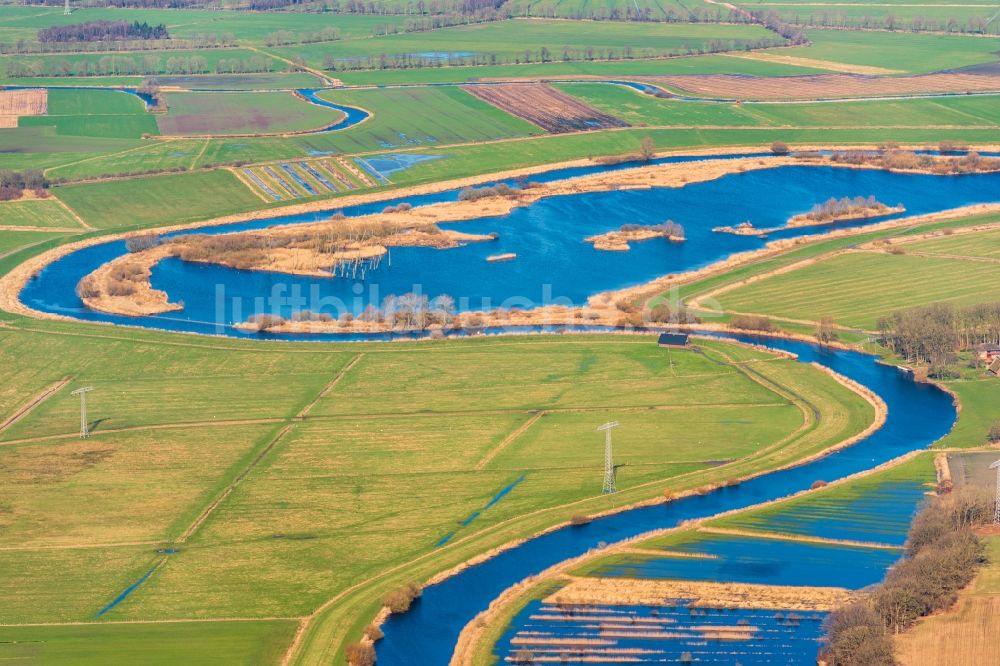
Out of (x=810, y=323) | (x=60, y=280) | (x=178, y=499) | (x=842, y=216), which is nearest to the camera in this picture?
(x=178, y=499)

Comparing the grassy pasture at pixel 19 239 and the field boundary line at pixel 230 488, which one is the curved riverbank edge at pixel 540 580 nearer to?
the field boundary line at pixel 230 488

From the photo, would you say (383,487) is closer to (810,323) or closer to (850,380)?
(850,380)

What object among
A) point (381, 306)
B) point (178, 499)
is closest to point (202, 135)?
point (381, 306)

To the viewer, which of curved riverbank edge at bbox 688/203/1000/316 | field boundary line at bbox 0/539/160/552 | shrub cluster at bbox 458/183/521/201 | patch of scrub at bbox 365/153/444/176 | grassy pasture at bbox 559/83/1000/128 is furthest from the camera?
grassy pasture at bbox 559/83/1000/128

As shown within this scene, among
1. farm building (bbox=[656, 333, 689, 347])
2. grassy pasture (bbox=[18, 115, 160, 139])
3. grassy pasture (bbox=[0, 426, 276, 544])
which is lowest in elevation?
grassy pasture (bbox=[0, 426, 276, 544])

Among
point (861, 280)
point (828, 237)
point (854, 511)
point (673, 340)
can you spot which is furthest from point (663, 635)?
point (828, 237)

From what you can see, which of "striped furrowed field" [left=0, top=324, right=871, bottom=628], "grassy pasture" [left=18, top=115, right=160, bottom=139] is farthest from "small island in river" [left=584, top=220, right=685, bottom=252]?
"grassy pasture" [left=18, top=115, right=160, bottom=139]

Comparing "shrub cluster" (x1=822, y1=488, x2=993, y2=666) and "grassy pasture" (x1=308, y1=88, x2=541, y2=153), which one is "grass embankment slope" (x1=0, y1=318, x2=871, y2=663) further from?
"grassy pasture" (x1=308, y1=88, x2=541, y2=153)
